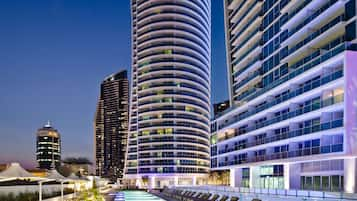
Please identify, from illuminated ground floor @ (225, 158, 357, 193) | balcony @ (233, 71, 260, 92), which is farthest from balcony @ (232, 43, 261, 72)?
illuminated ground floor @ (225, 158, 357, 193)

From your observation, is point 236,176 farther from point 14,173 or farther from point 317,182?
point 14,173

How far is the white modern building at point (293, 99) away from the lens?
111ft

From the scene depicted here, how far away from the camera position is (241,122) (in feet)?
192

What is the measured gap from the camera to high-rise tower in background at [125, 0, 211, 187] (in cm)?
→ 11700

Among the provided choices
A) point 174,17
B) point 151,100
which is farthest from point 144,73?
point 174,17

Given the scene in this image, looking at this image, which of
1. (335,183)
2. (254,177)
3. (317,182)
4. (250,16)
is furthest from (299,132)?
(250,16)

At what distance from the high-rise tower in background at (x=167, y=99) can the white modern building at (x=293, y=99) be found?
50.2 meters

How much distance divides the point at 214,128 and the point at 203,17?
6847cm

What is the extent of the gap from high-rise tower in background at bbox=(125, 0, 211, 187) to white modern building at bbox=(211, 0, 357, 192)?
165ft

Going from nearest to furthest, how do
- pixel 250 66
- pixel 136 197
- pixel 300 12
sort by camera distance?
pixel 300 12 → pixel 136 197 → pixel 250 66

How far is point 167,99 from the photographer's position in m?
119

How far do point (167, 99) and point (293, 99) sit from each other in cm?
7873

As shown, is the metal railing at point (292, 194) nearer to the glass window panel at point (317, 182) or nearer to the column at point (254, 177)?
the glass window panel at point (317, 182)

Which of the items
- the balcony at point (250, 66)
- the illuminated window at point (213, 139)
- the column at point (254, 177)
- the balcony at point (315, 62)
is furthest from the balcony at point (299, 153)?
the balcony at point (250, 66)
